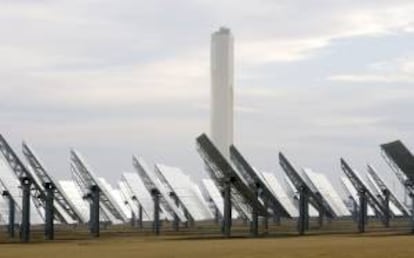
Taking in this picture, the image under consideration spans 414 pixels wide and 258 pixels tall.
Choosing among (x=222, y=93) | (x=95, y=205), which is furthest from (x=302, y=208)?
(x=222, y=93)

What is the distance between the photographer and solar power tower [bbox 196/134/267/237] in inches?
2928

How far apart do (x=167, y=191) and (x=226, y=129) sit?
7725 centimetres

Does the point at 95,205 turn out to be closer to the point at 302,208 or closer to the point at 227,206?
the point at 227,206

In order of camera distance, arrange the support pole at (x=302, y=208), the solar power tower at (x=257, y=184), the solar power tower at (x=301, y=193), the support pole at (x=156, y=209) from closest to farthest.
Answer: the solar power tower at (x=257, y=184), the support pole at (x=302, y=208), the solar power tower at (x=301, y=193), the support pole at (x=156, y=209)

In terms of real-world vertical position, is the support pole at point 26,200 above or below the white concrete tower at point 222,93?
below

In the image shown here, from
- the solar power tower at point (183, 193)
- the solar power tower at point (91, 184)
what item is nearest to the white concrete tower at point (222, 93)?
the solar power tower at point (183, 193)

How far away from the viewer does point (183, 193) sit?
9569 centimetres

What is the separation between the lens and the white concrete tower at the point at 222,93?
172m

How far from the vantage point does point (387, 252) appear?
44750 millimetres

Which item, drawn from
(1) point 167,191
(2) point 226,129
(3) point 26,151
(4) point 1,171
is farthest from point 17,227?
(2) point 226,129

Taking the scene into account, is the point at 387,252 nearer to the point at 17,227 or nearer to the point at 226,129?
the point at 17,227

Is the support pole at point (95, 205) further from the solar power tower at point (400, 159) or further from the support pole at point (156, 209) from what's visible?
the solar power tower at point (400, 159)

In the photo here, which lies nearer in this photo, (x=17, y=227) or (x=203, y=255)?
(x=203, y=255)

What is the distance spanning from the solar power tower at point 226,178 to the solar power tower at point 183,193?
16940mm
